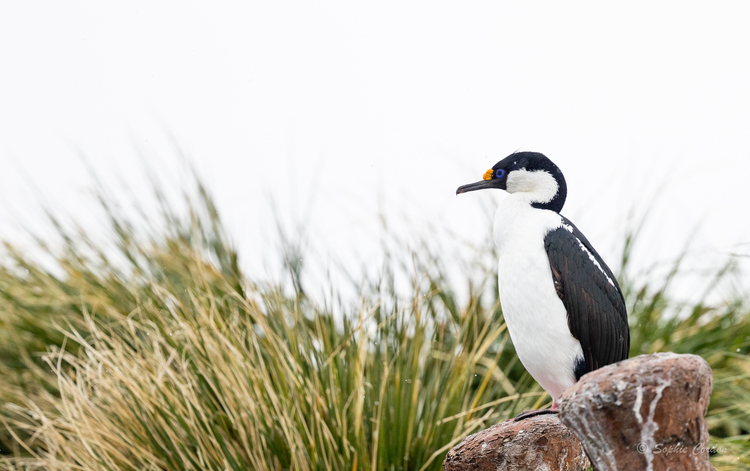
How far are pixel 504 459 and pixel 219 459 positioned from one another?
4.19 ft

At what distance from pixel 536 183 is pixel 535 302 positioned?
36 cm

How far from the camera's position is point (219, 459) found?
9.07ft

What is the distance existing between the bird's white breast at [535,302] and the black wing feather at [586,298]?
0.07ft

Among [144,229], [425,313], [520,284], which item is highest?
[144,229]

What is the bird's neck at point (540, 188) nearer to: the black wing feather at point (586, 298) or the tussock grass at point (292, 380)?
the black wing feather at point (586, 298)

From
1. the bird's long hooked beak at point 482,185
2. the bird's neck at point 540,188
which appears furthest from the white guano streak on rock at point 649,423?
the bird's long hooked beak at point 482,185

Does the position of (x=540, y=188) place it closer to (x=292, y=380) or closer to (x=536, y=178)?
(x=536, y=178)

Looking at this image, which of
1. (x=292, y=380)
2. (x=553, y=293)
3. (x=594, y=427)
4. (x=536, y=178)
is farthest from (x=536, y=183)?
(x=292, y=380)

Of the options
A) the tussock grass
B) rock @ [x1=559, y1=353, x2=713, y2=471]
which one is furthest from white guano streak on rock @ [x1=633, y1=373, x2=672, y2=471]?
A: the tussock grass

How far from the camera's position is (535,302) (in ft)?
6.19

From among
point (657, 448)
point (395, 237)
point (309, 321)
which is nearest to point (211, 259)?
point (309, 321)

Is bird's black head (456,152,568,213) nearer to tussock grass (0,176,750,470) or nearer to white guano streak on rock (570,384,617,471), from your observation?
white guano streak on rock (570,384,617,471)

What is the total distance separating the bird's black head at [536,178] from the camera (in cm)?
201

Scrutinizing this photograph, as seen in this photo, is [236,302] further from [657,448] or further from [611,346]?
[657,448]
